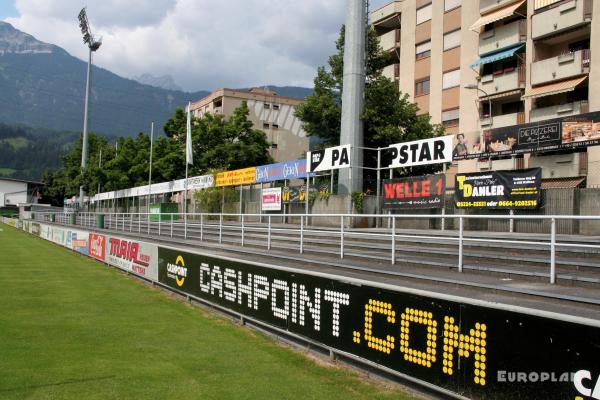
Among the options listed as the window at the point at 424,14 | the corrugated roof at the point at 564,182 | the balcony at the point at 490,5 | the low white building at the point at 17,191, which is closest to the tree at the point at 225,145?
the window at the point at 424,14

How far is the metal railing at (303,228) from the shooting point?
973 cm

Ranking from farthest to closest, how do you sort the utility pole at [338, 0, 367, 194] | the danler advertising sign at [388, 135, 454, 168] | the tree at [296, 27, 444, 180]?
the tree at [296, 27, 444, 180] → the utility pole at [338, 0, 367, 194] → the danler advertising sign at [388, 135, 454, 168]

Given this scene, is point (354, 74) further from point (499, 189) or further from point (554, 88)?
point (554, 88)

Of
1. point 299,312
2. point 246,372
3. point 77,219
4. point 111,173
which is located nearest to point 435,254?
point 299,312

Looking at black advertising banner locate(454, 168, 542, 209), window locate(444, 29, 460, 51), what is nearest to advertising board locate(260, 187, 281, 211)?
black advertising banner locate(454, 168, 542, 209)

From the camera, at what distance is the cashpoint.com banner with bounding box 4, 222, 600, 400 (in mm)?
4492

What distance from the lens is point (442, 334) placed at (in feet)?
18.9

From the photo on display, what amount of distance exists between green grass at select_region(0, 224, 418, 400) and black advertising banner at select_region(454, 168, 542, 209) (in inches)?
354

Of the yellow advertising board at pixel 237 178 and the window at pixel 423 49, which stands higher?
the window at pixel 423 49

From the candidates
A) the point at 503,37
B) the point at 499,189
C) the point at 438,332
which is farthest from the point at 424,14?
the point at 438,332

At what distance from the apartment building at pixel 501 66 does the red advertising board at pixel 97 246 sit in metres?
15.4

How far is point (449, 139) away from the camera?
17.2m

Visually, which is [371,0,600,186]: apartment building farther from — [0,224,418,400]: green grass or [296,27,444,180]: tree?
[0,224,418,400]: green grass

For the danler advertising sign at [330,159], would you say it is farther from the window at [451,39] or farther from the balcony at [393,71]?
the balcony at [393,71]
